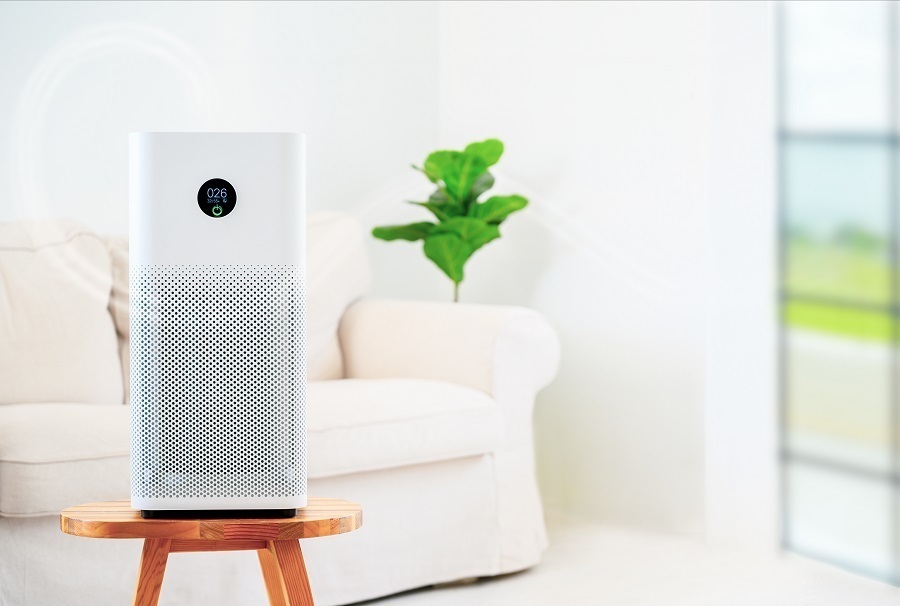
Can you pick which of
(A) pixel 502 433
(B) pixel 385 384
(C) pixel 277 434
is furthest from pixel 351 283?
(C) pixel 277 434

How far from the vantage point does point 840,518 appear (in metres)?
2.33

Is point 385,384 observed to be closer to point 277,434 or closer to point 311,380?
point 311,380

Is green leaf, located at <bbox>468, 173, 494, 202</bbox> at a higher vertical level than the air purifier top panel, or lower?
higher

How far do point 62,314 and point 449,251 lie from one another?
104 cm

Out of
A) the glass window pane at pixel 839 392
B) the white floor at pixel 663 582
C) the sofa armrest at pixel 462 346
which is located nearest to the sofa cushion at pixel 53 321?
the sofa armrest at pixel 462 346

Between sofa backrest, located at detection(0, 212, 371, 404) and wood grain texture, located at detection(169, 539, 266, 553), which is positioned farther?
sofa backrest, located at detection(0, 212, 371, 404)

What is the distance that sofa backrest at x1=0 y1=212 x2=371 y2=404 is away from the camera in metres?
2.09

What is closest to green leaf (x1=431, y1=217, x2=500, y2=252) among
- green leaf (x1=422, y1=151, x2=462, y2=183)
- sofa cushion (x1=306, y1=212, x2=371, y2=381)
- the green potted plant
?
the green potted plant

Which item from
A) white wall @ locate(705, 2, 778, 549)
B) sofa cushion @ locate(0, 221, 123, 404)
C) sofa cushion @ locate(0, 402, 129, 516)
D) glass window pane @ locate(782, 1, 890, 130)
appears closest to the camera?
sofa cushion @ locate(0, 402, 129, 516)

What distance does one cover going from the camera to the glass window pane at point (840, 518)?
88.0 inches

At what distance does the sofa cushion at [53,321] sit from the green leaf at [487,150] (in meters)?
1.01

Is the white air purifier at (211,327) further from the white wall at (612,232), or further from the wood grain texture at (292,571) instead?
the white wall at (612,232)

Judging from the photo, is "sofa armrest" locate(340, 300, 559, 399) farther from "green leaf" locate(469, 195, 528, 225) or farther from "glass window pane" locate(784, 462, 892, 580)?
"glass window pane" locate(784, 462, 892, 580)

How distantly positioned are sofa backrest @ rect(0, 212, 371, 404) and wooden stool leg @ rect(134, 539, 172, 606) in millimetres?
1191
